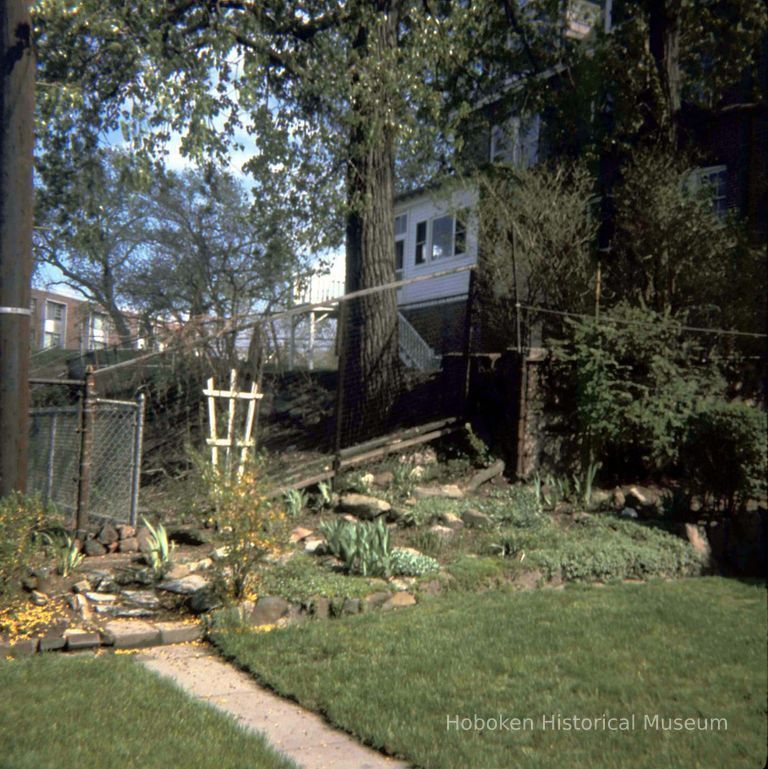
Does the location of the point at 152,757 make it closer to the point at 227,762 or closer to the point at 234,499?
the point at 227,762

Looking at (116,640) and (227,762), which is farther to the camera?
(116,640)

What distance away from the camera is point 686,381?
430 inches

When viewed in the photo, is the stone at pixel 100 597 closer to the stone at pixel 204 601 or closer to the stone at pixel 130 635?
the stone at pixel 130 635

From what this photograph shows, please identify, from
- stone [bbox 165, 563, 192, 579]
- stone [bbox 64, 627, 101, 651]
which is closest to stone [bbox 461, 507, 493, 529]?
stone [bbox 165, 563, 192, 579]

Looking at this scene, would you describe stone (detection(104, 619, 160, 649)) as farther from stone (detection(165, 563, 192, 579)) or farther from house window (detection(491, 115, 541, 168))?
house window (detection(491, 115, 541, 168))

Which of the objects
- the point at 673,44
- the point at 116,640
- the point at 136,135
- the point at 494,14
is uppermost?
the point at 494,14

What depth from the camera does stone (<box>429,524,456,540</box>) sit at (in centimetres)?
849

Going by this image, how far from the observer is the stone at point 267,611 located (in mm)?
6449

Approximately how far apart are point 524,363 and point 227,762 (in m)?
7.44

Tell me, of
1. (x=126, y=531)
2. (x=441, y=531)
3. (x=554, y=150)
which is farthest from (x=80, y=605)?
(x=554, y=150)

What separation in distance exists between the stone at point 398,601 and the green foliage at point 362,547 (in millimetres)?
358

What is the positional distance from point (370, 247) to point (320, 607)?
6907 mm

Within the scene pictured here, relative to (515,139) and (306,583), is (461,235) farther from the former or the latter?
(306,583)

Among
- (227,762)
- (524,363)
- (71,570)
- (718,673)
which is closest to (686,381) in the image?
(524,363)
